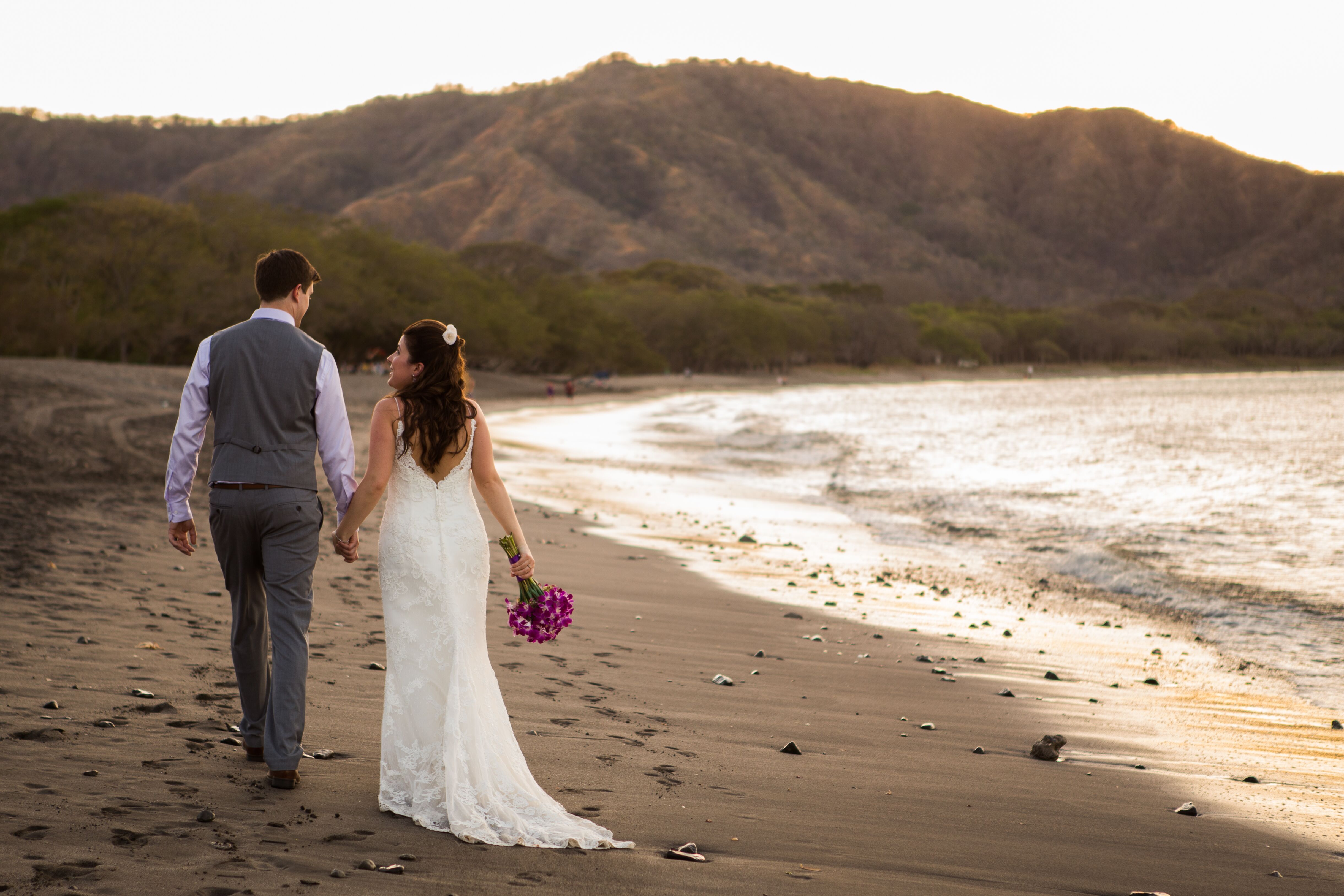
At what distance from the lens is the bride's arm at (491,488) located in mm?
4137

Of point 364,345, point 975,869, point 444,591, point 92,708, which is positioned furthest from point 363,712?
point 364,345

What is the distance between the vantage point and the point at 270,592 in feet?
13.8

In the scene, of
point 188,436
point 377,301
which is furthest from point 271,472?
point 377,301

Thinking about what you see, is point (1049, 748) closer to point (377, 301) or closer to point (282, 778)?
point (282, 778)

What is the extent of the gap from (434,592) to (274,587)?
66cm

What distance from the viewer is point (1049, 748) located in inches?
214

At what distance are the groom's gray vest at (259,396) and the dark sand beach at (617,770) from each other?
1209mm

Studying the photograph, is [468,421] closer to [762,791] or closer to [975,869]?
[762,791]

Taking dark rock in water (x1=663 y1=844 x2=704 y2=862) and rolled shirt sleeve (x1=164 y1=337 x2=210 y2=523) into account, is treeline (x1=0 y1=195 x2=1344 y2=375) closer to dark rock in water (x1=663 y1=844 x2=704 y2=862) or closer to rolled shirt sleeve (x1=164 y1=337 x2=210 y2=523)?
rolled shirt sleeve (x1=164 y1=337 x2=210 y2=523)

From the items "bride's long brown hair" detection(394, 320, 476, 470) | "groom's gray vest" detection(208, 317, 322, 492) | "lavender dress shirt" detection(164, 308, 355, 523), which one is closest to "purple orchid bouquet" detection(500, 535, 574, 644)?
"bride's long brown hair" detection(394, 320, 476, 470)

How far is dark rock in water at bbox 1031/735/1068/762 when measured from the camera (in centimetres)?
542

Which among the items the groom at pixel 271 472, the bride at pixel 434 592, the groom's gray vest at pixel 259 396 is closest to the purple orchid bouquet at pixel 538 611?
the bride at pixel 434 592

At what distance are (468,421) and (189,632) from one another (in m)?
3.40

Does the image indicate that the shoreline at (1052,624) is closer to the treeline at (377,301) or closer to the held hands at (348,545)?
the held hands at (348,545)
